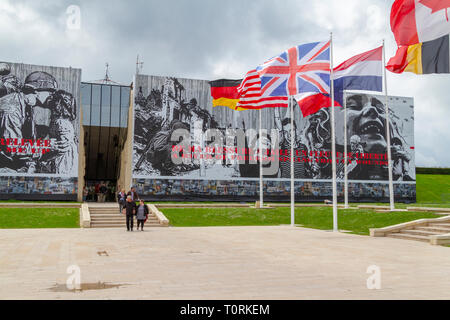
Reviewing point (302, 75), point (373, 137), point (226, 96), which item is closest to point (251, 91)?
point (302, 75)

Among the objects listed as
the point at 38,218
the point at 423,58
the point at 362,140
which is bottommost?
the point at 38,218

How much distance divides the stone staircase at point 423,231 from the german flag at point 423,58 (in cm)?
598

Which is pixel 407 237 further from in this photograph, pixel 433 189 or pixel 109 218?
pixel 433 189

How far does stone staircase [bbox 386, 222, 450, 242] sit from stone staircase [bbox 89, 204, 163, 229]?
1262 centimetres

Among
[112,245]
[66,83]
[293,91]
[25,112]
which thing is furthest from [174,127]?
[112,245]

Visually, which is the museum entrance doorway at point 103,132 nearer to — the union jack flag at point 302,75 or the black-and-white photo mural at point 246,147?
the black-and-white photo mural at point 246,147

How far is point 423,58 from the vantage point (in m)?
13.0

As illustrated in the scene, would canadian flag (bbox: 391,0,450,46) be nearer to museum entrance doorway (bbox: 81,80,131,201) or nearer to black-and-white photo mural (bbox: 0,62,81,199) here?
black-and-white photo mural (bbox: 0,62,81,199)

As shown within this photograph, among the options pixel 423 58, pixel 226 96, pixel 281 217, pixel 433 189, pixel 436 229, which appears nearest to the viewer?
pixel 423 58

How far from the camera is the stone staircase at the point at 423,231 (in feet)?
50.4

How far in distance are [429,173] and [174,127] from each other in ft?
131

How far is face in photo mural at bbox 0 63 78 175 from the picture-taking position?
34500mm

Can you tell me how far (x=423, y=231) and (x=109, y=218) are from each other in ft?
54.7
